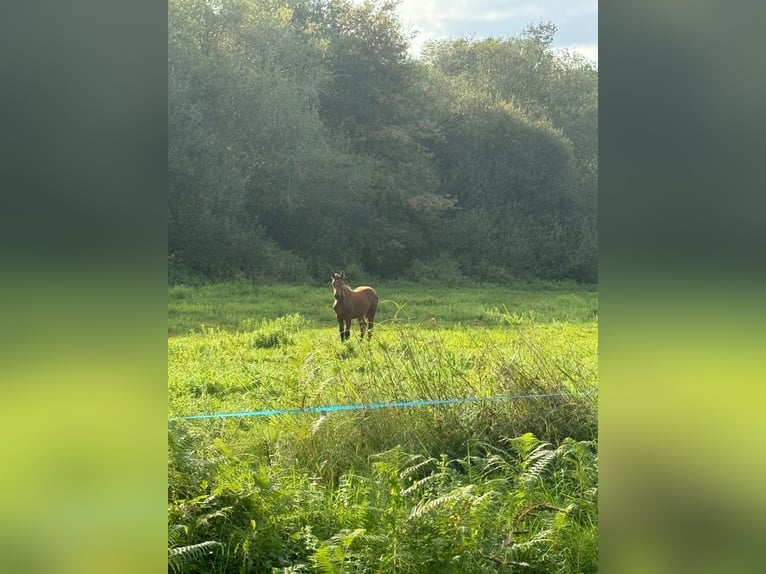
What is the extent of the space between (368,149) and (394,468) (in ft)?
26.5

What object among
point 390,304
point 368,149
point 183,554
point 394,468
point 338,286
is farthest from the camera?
point 368,149

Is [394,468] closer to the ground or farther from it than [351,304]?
farther from it

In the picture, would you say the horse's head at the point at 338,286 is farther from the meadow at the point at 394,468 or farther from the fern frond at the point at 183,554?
the fern frond at the point at 183,554

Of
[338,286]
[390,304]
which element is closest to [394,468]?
[338,286]

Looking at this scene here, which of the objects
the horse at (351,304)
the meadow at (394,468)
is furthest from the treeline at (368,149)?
the meadow at (394,468)

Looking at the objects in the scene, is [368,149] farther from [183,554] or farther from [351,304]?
[183,554]

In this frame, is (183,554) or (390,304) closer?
(183,554)

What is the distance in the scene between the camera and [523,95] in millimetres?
10664

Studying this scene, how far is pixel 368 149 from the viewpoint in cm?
977

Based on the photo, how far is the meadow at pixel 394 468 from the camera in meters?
1.80
